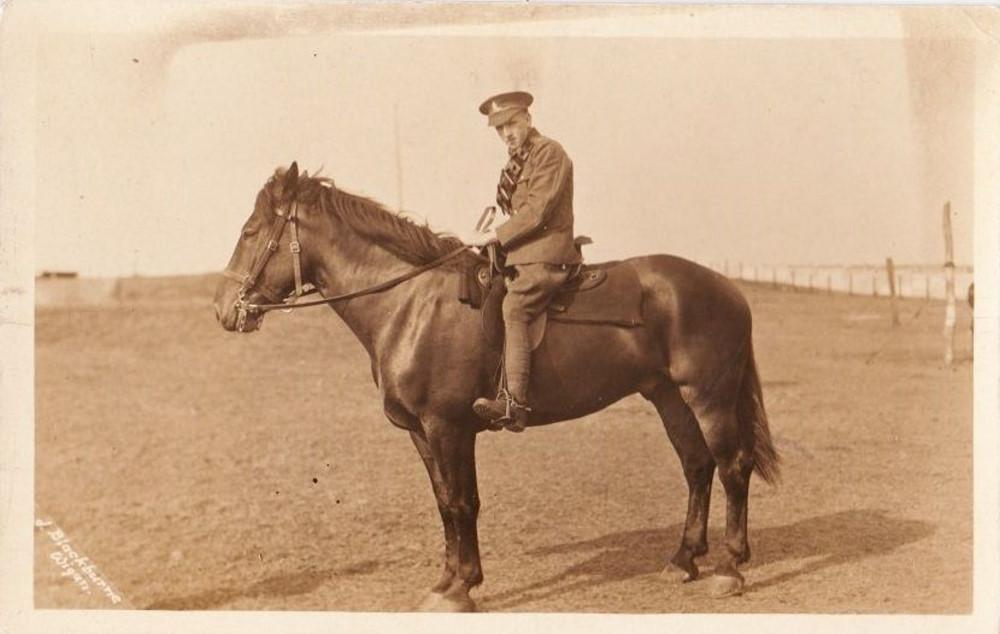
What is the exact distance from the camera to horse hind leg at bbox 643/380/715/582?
23.0ft

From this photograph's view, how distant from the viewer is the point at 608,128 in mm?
8297

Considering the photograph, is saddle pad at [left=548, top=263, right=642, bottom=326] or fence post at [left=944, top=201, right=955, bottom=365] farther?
fence post at [left=944, top=201, right=955, bottom=365]

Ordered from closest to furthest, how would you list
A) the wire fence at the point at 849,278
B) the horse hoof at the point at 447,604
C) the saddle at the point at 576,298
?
the saddle at the point at 576,298, the horse hoof at the point at 447,604, the wire fence at the point at 849,278

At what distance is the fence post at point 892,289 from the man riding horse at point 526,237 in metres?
3.75

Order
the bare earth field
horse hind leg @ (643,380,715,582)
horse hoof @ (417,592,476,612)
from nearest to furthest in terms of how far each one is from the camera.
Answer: horse hoof @ (417,592,476,612) < horse hind leg @ (643,380,715,582) < the bare earth field

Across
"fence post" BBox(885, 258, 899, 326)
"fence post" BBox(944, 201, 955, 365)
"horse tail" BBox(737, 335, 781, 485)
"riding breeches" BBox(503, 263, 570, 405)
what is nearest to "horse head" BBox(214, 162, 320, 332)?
"riding breeches" BBox(503, 263, 570, 405)

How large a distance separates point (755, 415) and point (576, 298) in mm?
1480

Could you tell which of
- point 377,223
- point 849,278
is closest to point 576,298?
point 377,223

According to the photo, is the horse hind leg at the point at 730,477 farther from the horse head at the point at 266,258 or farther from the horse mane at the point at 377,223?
the horse head at the point at 266,258

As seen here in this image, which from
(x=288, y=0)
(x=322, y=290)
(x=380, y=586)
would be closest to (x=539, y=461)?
(x=380, y=586)

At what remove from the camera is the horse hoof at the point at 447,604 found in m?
6.71

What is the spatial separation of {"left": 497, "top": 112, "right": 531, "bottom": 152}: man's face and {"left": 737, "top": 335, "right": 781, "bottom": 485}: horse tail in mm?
1979

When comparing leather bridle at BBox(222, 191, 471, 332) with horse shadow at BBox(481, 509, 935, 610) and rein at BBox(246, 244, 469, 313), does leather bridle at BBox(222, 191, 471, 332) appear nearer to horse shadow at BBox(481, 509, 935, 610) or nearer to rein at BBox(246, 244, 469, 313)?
rein at BBox(246, 244, 469, 313)

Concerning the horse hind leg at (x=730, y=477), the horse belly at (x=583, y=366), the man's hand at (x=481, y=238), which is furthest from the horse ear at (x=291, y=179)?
the horse hind leg at (x=730, y=477)
